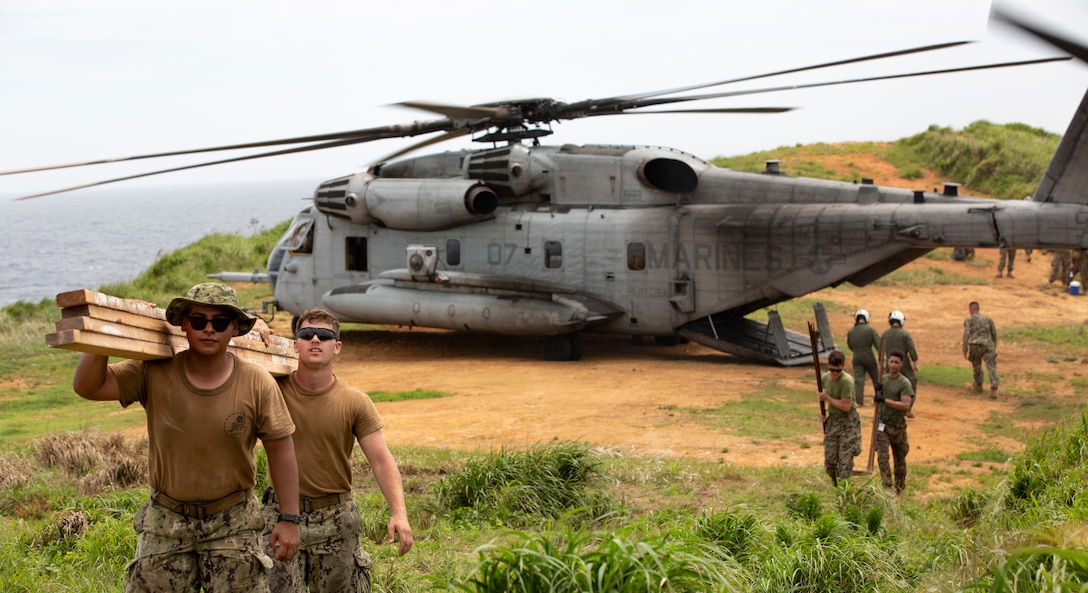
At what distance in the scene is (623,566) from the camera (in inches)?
197

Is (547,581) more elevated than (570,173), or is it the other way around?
(570,173)

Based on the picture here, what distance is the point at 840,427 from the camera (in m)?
9.53

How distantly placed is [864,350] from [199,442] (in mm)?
10504

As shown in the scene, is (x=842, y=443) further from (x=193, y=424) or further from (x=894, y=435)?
(x=193, y=424)

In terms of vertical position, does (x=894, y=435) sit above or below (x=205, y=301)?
below

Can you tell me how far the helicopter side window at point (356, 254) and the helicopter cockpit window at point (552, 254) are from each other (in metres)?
3.71

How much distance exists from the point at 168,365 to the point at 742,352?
13.6 metres

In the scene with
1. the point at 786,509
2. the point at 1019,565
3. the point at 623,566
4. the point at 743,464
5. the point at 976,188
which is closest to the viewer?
the point at 1019,565

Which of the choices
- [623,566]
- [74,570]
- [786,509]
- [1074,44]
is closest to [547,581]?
[623,566]

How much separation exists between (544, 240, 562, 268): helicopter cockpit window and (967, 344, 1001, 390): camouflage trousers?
6626 mm

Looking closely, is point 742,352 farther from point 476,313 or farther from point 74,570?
point 74,570

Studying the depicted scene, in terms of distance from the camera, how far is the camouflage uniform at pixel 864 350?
44.2 ft

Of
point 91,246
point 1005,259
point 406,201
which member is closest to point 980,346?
point 406,201

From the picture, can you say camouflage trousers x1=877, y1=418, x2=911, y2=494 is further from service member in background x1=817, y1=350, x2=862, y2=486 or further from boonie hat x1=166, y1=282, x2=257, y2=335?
boonie hat x1=166, y1=282, x2=257, y2=335
